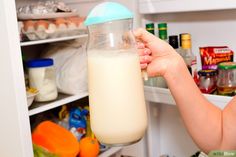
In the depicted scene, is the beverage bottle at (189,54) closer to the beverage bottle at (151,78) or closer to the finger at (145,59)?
the beverage bottle at (151,78)

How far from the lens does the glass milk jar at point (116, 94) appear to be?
594 mm

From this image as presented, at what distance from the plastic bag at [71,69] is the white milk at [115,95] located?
695 millimetres

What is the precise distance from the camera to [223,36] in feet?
3.97

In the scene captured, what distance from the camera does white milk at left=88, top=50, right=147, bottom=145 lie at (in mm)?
594

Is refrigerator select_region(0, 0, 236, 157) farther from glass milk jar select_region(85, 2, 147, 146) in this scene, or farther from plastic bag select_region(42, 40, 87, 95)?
glass milk jar select_region(85, 2, 147, 146)

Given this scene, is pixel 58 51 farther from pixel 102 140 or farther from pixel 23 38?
pixel 102 140

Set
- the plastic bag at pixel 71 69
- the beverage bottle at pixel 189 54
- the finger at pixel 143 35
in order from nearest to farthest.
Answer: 1. the finger at pixel 143 35
2. the beverage bottle at pixel 189 54
3. the plastic bag at pixel 71 69

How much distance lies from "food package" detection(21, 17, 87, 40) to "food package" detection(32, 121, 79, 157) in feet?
1.20

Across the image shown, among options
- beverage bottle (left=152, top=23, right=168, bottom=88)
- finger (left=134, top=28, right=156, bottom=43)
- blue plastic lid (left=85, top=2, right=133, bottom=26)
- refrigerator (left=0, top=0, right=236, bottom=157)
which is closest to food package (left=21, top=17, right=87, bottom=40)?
refrigerator (left=0, top=0, right=236, bottom=157)

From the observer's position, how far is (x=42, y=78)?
122 centimetres

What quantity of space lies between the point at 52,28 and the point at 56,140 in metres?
0.44

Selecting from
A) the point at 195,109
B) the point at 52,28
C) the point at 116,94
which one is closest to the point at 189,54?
the point at 195,109

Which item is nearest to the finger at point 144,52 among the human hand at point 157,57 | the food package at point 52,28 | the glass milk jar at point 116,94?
the human hand at point 157,57

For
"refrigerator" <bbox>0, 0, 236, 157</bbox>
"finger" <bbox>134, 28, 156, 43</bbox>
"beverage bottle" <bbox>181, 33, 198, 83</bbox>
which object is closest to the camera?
"finger" <bbox>134, 28, 156, 43</bbox>
